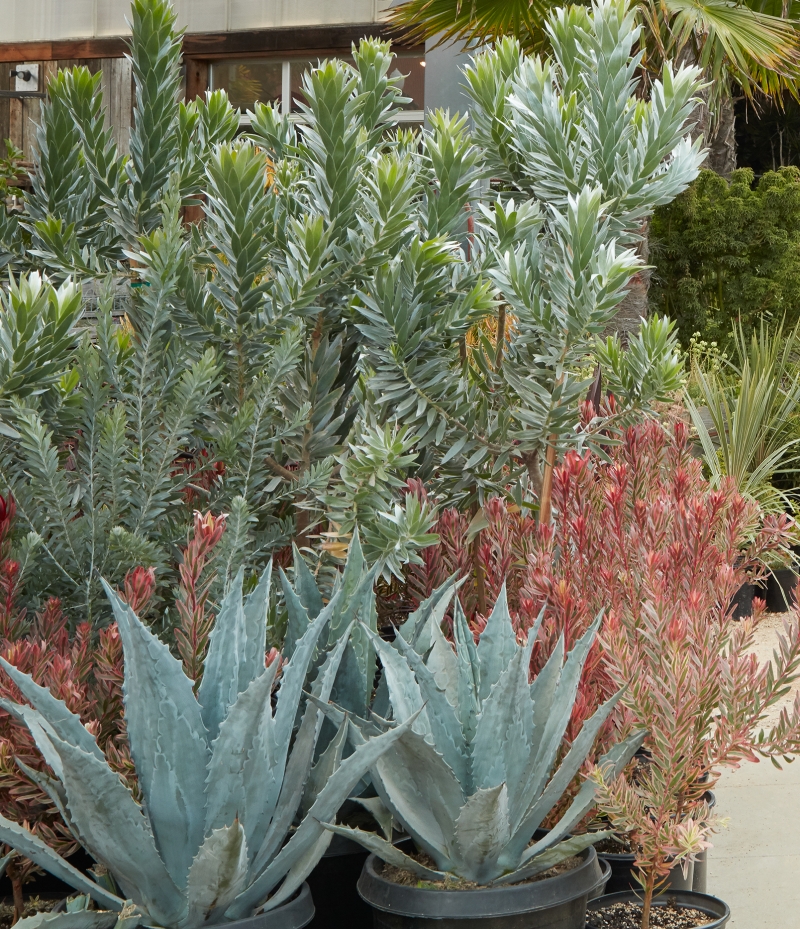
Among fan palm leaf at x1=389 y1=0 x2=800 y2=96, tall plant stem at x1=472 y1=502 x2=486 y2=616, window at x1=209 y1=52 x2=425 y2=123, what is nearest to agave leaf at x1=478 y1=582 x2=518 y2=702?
tall plant stem at x1=472 y1=502 x2=486 y2=616

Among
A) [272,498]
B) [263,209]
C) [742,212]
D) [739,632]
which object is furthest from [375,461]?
[742,212]

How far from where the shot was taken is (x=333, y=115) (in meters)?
2.03

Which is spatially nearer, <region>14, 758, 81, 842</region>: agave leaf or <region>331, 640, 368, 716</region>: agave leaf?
<region>14, 758, 81, 842</region>: agave leaf

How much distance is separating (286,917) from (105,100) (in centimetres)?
947

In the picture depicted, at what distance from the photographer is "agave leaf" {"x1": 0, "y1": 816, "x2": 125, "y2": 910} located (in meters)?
1.42

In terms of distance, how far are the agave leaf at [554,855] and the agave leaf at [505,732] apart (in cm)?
11

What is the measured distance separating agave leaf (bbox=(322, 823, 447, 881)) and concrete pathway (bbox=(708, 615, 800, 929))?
126 centimetres

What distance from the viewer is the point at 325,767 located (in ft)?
5.41

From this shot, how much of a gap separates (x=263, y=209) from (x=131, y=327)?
480 mm

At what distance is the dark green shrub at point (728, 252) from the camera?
37.0 ft

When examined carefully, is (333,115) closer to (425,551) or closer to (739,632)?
(425,551)

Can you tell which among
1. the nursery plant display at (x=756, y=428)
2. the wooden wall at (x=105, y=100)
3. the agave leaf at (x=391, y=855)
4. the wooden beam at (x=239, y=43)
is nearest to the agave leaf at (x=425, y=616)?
the agave leaf at (x=391, y=855)

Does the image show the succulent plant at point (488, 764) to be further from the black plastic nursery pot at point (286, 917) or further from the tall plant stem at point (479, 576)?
the tall plant stem at point (479, 576)

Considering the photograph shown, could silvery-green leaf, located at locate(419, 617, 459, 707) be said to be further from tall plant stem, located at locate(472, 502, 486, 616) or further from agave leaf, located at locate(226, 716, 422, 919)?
tall plant stem, located at locate(472, 502, 486, 616)
